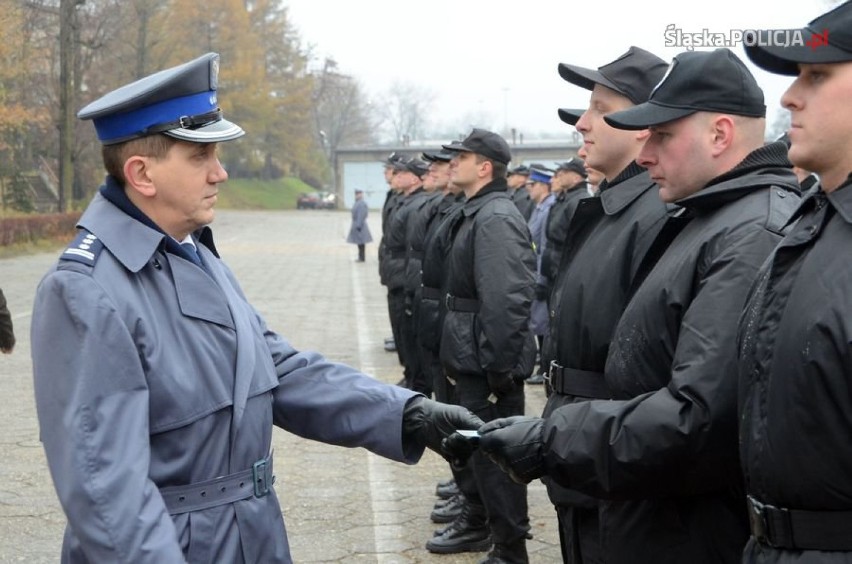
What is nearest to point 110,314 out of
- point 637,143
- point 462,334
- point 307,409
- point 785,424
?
point 307,409

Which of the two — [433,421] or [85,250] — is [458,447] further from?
[85,250]

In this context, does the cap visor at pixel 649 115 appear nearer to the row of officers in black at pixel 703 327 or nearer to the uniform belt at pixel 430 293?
the row of officers in black at pixel 703 327

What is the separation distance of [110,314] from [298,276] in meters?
21.0

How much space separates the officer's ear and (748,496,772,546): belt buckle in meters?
1.63

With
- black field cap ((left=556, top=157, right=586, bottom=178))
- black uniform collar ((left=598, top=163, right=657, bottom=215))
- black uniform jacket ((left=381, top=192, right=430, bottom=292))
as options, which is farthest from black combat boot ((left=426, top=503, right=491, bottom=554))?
black field cap ((left=556, top=157, right=586, bottom=178))

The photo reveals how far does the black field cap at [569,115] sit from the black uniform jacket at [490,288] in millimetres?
1359

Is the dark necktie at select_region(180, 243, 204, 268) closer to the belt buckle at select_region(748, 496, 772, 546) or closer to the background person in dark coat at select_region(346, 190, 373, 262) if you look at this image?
the belt buckle at select_region(748, 496, 772, 546)

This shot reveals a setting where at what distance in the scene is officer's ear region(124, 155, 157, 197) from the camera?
2805 mm

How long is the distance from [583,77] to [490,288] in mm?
1974

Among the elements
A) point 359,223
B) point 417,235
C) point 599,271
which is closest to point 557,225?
point 417,235

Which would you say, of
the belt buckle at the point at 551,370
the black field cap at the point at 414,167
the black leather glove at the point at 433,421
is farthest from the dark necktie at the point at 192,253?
the black field cap at the point at 414,167

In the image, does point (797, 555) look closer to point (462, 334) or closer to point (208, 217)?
point (208, 217)

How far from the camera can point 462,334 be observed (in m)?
6.14

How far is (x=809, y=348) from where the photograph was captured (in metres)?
2.22
